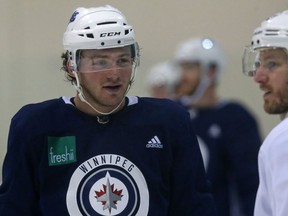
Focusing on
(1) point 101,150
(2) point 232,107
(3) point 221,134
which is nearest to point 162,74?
(2) point 232,107

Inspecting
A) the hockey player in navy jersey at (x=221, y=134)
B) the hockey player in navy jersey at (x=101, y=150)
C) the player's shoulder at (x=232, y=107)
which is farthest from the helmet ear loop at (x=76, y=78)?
the player's shoulder at (x=232, y=107)

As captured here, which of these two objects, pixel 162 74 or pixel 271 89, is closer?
pixel 271 89

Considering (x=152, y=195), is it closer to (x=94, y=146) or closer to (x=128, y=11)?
(x=94, y=146)

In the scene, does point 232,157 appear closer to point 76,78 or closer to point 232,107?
point 232,107

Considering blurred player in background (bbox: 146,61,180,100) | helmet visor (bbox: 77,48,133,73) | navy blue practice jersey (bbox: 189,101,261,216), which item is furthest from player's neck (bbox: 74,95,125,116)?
blurred player in background (bbox: 146,61,180,100)

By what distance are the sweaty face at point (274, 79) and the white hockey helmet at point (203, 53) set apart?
190 centimetres

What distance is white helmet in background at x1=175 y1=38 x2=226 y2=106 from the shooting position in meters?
6.08

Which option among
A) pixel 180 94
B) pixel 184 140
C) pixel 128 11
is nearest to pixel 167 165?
pixel 184 140

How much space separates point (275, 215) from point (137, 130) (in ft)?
2.32

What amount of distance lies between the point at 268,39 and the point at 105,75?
25.7 inches

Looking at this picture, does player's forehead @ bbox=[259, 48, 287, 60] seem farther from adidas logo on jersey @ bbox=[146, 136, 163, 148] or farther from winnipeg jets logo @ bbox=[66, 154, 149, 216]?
winnipeg jets logo @ bbox=[66, 154, 149, 216]

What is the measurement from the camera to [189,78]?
6.18m

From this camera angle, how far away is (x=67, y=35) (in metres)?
3.99

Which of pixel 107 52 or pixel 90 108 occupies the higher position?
pixel 107 52
